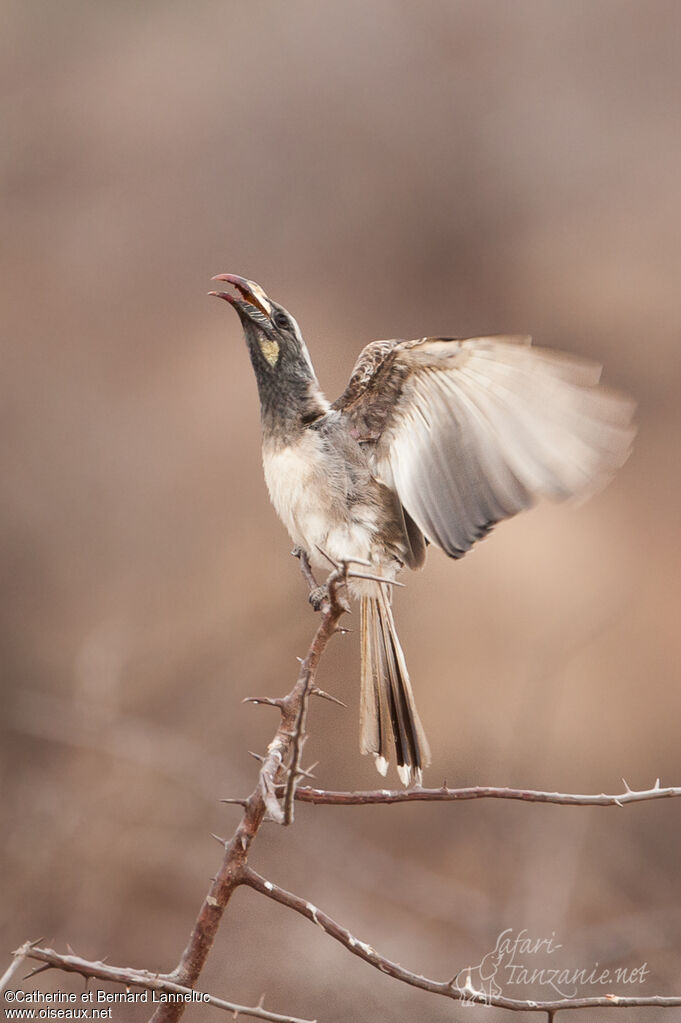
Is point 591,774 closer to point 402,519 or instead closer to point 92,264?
point 402,519

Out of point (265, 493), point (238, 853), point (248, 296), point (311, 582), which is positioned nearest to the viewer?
point (238, 853)

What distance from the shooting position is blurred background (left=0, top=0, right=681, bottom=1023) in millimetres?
5109

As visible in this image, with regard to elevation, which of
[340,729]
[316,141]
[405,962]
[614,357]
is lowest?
[405,962]

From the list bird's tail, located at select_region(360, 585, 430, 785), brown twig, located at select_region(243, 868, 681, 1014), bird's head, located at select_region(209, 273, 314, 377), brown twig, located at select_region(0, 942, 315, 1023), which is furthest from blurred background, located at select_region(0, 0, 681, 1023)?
brown twig, located at select_region(0, 942, 315, 1023)

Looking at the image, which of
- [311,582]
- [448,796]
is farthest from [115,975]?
[311,582]

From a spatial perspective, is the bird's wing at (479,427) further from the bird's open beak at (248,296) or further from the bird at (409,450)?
the bird's open beak at (248,296)

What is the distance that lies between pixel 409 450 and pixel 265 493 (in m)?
4.15

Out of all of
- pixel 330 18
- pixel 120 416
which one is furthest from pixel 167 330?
pixel 330 18

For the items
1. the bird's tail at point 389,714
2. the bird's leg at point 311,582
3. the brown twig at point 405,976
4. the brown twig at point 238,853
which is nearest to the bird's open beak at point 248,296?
the bird's leg at point 311,582

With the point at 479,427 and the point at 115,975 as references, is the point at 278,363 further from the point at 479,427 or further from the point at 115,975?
the point at 115,975

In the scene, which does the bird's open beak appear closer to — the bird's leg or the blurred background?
the bird's leg

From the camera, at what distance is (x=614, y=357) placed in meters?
7.09

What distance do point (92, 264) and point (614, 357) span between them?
11.7 feet

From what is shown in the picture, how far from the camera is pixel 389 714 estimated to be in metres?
2.40
